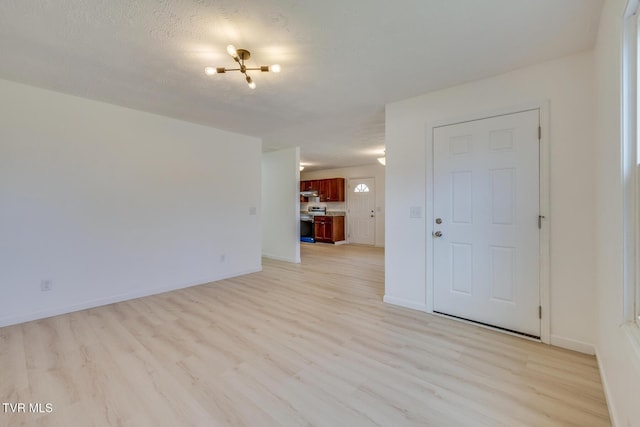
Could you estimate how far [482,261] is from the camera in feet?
8.49

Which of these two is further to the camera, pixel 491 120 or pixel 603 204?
pixel 491 120

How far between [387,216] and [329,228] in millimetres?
4969

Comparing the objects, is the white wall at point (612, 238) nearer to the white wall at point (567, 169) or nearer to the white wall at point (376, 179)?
the white wall at point (567, 169)

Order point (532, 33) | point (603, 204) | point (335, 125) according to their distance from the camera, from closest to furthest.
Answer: point (603, 204), point (532, 33), point (335, 125)

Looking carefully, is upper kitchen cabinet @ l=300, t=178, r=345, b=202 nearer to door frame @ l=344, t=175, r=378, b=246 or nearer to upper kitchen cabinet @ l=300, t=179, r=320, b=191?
upper kitchen cabinet @ l=300, t=179, r=320, b=191

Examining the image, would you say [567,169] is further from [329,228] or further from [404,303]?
[329,228]

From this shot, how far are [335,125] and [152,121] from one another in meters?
2.54

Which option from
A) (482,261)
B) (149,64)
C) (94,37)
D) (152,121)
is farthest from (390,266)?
(152,121)

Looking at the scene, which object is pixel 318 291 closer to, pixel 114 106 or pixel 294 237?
pixel 294 237

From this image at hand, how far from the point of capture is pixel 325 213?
336 inches

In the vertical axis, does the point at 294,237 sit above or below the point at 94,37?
below

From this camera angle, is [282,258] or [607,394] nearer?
[607,394]

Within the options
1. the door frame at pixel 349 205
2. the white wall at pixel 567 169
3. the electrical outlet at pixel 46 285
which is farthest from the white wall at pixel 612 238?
the door frame at pixel 349 205

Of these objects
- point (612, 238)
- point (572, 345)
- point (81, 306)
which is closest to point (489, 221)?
point (612, 238)
